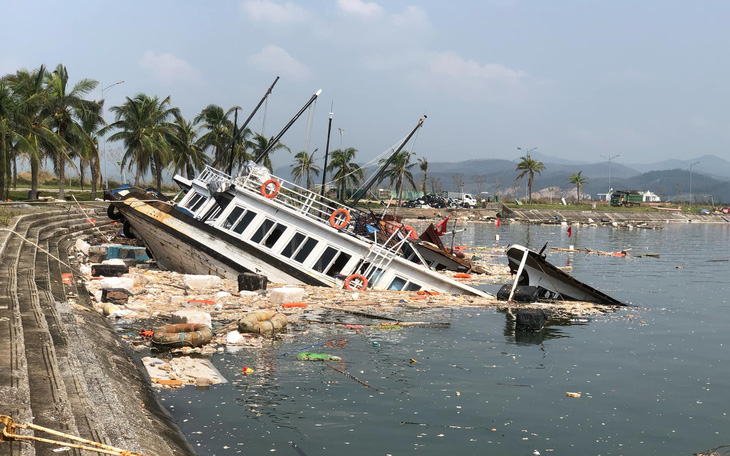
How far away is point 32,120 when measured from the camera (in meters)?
40.8

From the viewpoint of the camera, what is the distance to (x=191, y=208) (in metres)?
22.3

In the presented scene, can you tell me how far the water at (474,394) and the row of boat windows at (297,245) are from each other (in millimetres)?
2800

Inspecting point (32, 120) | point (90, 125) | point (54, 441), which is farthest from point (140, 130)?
point (54, 441)

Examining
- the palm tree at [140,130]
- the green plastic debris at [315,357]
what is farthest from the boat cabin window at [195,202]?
the palm tree at [140,130]

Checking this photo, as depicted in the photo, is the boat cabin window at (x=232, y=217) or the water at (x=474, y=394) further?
the boat cabin window at (x=232, y=217)

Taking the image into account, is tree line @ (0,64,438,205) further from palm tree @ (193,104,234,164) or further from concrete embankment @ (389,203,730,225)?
concrete embankment @ (389,203,730,225)

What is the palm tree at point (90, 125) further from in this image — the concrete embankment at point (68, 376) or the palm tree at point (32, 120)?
the concrete embankment at point (68, 376)

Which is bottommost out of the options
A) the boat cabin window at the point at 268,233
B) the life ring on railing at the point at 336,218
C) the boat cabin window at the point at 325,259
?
the boat cabin window at the point at 325,259

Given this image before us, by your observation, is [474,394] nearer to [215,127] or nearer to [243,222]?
[243,222]

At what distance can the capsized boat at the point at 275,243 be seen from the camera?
20.4 metres

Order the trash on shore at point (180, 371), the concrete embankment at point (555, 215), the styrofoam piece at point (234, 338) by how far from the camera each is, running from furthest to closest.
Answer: the concrete embankment at point (555, 215), the styrofoam piece at point (234, 338), the trash on shore at point (180, 371)

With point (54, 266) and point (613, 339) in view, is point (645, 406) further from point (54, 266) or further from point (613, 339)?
point (54, 266)

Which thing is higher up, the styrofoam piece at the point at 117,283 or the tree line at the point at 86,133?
the tree line at the point at 86,133

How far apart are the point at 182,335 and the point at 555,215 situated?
90094 millimetres
